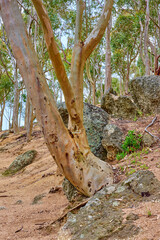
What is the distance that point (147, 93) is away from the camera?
5.74 metres

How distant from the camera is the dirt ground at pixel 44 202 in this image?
6.24ft

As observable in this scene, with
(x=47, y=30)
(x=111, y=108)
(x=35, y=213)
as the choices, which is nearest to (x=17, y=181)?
(x=35, y=213)

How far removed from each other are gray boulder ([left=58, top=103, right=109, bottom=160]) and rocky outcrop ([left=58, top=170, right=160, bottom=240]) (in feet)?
5.53

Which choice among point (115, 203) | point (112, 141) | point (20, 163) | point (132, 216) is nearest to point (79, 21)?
point (112, 141)

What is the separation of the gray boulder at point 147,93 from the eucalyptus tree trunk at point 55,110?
10.2ft

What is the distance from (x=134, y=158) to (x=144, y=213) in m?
1.72

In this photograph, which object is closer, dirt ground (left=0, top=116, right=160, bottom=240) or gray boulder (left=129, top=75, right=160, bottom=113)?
dirt ground (left=0, top=116, right=160, bottom=240)

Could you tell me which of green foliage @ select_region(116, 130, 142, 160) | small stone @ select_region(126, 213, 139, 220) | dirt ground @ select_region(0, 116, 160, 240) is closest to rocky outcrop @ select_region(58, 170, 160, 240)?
small stone @ select_region(126, 213, 139, 220)

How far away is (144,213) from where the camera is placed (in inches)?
73.2

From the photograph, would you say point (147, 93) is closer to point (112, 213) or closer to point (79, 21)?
point (79, 21)

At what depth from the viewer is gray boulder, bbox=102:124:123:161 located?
13.6 feet

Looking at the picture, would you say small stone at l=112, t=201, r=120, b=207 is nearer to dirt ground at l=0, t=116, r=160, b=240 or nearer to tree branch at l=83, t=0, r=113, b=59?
dirt ground at l=0, t=116, r=160, b=240

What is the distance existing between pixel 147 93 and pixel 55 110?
375 cm

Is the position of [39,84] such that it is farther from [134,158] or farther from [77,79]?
[134,158]
